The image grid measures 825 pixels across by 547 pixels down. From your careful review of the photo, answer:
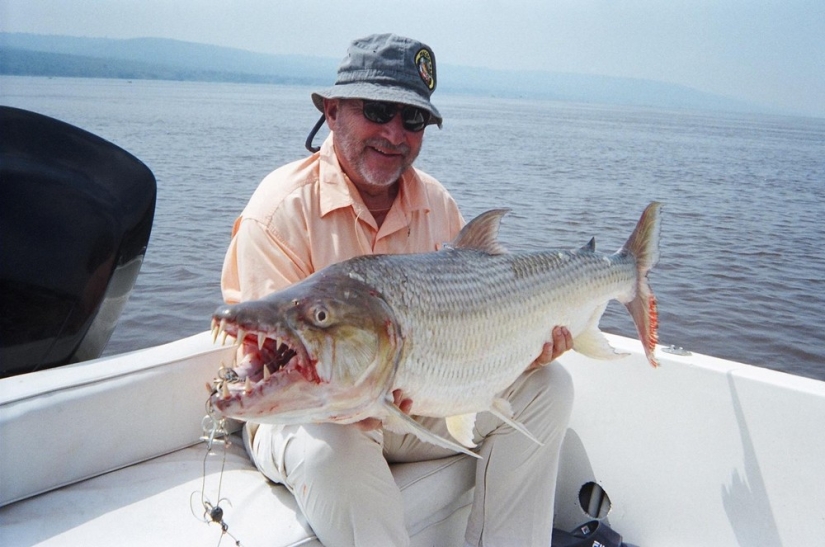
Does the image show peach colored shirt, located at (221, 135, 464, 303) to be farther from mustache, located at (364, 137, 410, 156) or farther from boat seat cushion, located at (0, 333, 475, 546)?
boat seat cushion, located at (0, 333, 475, 546)

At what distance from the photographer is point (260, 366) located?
6.96 ft

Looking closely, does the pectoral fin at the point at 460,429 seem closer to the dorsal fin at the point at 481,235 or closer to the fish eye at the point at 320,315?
the dorsal fin at the point at 481,235

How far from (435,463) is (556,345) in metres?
0.77

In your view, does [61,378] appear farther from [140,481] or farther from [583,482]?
[583,482]

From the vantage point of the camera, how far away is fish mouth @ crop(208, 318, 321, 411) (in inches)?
77.9

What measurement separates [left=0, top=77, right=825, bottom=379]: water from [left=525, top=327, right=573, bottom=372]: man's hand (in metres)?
3.87

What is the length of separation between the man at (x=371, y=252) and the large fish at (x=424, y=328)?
0.67 feet

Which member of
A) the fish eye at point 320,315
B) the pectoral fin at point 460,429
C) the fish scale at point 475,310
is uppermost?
the fish eye at point 320,315

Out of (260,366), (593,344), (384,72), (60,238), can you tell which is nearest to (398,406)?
(260,366)

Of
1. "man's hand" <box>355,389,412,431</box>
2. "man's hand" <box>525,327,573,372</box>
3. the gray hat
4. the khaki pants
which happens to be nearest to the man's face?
the gray hat

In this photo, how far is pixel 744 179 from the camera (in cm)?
2095

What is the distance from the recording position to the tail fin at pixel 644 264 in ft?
11.6

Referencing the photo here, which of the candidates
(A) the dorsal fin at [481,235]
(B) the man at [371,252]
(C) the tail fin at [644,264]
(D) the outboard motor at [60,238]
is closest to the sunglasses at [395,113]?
(B) the man at [371,252]

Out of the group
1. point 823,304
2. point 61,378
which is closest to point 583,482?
point 61,378
